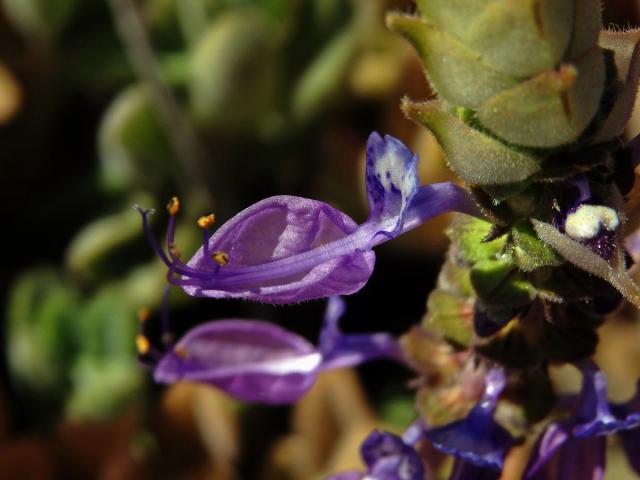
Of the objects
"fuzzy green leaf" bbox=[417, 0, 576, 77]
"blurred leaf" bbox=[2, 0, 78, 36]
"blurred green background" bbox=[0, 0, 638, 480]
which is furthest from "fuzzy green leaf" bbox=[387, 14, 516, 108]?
"blurred leaf" bbox=[2, 0, 78, 36]

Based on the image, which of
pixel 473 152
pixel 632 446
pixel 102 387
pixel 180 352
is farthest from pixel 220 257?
pixel 102 387

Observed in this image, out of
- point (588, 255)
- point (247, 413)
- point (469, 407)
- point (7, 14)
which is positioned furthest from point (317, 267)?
point (7, 14)

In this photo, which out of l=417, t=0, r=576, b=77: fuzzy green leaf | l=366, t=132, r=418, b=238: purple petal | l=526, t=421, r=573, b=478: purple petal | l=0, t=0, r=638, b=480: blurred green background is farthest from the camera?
l=0, t=0, r=638, b=480: blurred green background

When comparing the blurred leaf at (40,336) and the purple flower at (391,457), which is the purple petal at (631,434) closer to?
the purple flower at (391,457)

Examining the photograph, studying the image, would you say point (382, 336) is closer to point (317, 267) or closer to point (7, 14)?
point (317, 267)

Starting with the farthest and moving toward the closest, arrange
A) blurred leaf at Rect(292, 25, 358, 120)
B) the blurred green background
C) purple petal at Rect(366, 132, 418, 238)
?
blurred leaf at Rect(292, 25, 358, 120)
the blurred green background
purple petal at Rect(366, 132, 418, 238)

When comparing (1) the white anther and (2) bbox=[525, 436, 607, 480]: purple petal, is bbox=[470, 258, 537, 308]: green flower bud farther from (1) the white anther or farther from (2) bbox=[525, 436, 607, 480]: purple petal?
(2) bbox=[525, 436, 607, 480]: purple petal

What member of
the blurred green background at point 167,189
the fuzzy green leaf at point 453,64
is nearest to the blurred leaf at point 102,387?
the blurred green background at point 167,189
